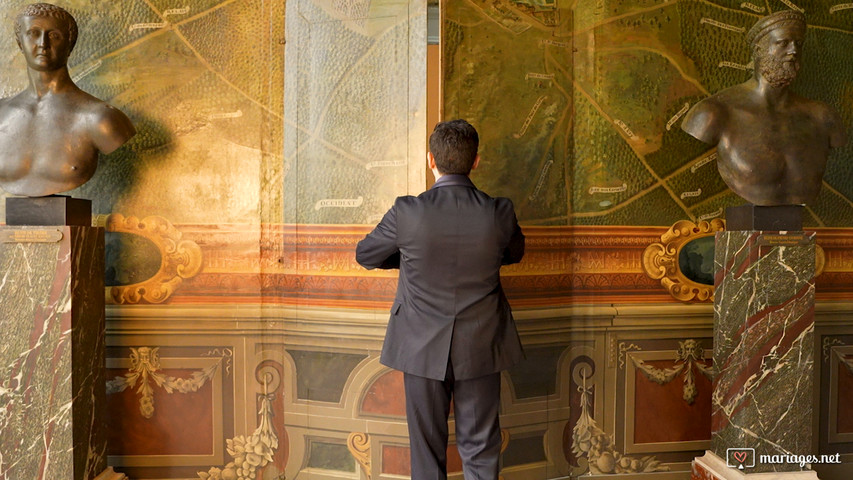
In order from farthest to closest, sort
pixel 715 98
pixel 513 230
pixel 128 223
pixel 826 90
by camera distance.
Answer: pixel 826 90 → pixel 128 223 → pixel 715 98 → pixel 513 230

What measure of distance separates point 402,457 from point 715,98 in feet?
7.06

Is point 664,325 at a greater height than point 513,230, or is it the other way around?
point 513,230

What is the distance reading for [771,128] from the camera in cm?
262

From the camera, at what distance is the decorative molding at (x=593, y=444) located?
3045 mm

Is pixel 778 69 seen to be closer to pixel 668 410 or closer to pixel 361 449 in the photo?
pixel 668 410

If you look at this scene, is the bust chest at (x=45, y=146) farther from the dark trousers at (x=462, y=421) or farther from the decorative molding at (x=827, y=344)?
the decorative molding at (x=827, y=344)

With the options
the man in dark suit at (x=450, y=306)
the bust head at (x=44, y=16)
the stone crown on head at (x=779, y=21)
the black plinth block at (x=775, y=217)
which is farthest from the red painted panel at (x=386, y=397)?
the stone crown on head at (x=779, y=21)

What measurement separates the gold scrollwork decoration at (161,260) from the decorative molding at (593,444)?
2022 millimetres

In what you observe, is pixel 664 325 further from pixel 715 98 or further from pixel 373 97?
pixel 373 97

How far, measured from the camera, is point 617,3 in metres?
3.02

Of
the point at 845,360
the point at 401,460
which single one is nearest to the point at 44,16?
the point at 401,460

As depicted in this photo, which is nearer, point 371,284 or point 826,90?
point 371,284

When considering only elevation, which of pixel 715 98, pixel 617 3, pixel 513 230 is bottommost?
pixel 513 230

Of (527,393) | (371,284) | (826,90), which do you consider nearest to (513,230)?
(371,284)
